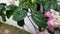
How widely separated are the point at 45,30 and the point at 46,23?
0.49 ft

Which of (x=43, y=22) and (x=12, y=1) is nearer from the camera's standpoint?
(x=43, y=22)

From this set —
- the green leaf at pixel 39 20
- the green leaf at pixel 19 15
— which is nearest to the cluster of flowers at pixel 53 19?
the green leaf at pixel 39 20

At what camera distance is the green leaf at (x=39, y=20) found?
41.9 inches

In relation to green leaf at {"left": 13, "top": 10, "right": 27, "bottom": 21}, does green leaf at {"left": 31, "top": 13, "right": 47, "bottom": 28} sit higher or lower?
lower

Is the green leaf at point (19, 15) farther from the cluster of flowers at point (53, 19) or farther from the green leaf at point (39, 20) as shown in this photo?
the cluster of flowers at point (53, 19)

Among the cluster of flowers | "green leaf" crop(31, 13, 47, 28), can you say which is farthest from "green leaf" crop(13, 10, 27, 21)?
the cluster of flowers

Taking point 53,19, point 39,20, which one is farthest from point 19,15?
point 53,19

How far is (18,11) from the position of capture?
111 cm

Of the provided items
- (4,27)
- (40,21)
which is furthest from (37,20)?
(4,27)

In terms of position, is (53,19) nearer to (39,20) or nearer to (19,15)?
(39,20)

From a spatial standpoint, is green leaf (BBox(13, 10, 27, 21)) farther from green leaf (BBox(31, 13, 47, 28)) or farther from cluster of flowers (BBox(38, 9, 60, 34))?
cluster of flowers (BBox(38, 9, 60, 34))

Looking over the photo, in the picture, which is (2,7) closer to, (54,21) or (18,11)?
(18,11)

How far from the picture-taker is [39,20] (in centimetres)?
107

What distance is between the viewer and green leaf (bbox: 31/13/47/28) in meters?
1.06
